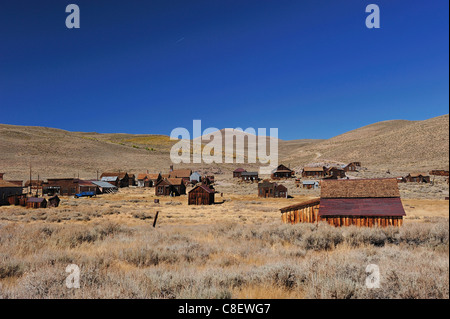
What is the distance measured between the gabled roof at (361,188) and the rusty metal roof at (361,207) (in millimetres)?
354

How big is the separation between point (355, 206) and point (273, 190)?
3278 centimetres

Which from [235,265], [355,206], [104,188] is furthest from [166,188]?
[235,265]

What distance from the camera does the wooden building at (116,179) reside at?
65.4 meters

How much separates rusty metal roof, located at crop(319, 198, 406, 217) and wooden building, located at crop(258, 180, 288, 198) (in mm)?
31670

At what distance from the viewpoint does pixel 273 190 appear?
1882 inches

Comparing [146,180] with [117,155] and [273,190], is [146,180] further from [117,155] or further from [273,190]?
[117,155]

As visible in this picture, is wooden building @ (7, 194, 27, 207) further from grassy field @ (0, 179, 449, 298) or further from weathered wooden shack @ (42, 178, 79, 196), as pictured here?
grassy field @ (0, 179, 449, 298)

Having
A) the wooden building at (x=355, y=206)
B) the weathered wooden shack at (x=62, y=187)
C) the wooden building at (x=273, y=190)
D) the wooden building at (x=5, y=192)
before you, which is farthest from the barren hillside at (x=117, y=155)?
the wooden building at (x=355, y=206)

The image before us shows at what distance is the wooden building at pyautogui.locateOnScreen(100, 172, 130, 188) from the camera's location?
215 feet

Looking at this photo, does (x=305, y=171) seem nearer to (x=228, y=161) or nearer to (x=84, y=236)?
(x=228, y=161)

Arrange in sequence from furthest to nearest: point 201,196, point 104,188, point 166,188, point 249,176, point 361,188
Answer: point 249,176 → point 104,188 → point 166,188 → point 201,196 → point 361,188

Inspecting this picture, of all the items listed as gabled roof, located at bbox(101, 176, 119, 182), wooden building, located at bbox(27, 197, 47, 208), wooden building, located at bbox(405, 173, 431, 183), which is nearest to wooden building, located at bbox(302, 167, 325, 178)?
wooden building, located at bbox(405, 173, 431, 183)
